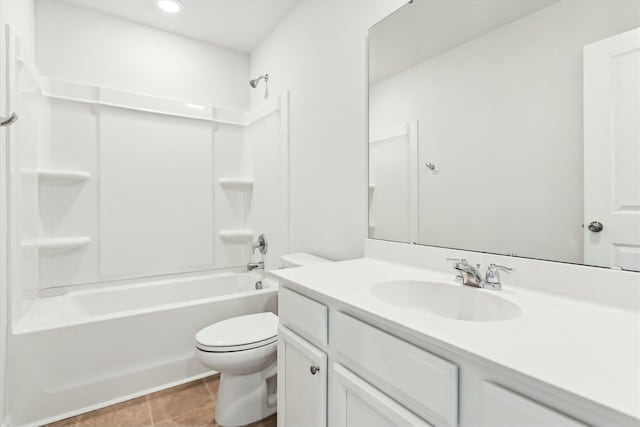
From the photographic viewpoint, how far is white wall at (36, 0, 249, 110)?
2221 millimetres

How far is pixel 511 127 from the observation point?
109cm

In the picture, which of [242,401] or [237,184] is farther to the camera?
[237,184]

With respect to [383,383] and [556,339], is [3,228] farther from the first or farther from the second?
[556,339]

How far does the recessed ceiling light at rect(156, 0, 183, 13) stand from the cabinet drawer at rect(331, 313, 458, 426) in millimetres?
2477

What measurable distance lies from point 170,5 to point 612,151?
272 centimetres

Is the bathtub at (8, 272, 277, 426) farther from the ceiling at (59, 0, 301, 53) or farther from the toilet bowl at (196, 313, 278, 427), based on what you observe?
the ceiling at (59, 0, 301, 53)

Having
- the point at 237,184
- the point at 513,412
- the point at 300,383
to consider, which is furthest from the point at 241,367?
the point at 237,184

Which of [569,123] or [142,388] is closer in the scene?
[569,123]

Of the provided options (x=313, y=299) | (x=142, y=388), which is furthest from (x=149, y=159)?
(x=313, y=299)

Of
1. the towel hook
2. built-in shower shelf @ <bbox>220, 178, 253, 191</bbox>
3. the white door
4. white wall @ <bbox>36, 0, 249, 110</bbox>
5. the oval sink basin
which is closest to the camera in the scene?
the white door

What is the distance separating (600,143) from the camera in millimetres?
884

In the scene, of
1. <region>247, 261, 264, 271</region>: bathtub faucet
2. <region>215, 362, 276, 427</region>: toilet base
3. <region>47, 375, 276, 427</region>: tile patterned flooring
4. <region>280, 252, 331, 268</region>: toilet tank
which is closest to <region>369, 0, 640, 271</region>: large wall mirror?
<region>280, 252, 331, 268</region>: toilet tank

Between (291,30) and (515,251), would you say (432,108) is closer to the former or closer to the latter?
(515,251)

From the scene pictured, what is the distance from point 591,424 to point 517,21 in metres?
1.18
